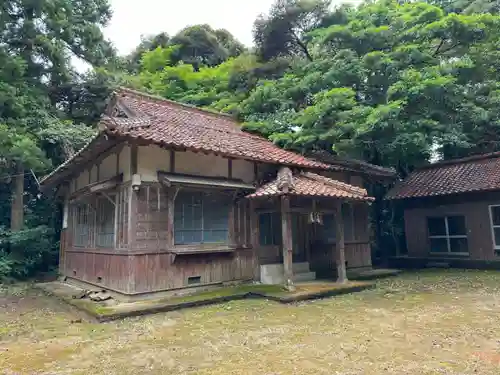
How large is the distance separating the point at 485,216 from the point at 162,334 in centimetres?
1199

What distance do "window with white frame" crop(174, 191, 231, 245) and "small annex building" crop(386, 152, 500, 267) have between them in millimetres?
8297

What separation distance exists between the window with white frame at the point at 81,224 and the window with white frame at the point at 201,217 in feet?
12.8

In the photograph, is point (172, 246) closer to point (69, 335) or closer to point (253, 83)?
point (69, 335)

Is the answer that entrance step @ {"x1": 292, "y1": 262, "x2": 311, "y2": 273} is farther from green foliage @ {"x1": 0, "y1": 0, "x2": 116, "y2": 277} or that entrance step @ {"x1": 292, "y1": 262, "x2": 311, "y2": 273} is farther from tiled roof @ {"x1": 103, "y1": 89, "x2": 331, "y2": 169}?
green foliage @ {"x1": 0, "y1": 0, "x2": 116, "y2": 277}

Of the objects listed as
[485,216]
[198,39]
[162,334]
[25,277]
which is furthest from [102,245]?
[198,39]

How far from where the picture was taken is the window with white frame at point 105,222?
9.49 meters

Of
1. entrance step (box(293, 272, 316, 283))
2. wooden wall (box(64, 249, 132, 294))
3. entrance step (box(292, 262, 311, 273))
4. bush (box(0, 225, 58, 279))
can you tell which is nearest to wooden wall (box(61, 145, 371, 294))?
wooden wall (box(64, 249, 132, 294))

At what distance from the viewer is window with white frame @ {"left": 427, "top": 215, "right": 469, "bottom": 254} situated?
13906 mm

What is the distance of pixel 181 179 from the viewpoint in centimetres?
866

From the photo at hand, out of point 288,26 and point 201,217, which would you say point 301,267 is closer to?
point 201,217

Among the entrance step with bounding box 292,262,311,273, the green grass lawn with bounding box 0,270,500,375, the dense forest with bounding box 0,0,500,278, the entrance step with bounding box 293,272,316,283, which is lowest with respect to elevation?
the green grass lawn with bounding box 0,270,500,375

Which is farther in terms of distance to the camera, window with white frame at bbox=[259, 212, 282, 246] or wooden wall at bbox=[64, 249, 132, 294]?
window with white frame at bbox=[259, 212, 282, 246]

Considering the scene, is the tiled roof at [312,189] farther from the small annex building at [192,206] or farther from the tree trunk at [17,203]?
the tree trunk at [17,203]

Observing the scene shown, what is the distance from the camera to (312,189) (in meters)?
9.25
